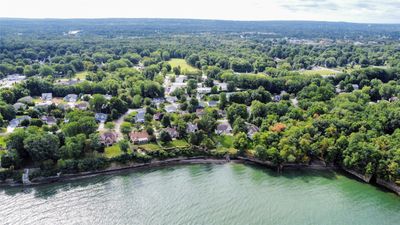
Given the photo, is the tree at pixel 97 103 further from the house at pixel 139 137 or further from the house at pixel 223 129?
the house at pixel 223 129

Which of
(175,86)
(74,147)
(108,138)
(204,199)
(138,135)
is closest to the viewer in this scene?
Answer: (204,199)

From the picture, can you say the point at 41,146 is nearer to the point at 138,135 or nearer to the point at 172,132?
the point at 138,135

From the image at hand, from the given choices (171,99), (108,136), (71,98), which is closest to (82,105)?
(71,98)

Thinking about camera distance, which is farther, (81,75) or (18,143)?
(81,75)

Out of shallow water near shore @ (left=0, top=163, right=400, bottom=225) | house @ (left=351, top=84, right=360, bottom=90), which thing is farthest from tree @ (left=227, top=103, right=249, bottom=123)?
house @ (left=351, top=84, right=360, bottom=90)

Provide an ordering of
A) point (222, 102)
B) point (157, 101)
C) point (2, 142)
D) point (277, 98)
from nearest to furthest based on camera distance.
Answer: point (2, 142)
point (222, 102)
point (157, 101)
point (277, 98)

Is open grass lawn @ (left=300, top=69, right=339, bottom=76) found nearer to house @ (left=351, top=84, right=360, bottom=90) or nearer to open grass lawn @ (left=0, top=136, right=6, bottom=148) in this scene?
house @ (left=351, top=84, right=360, bottom=90)
